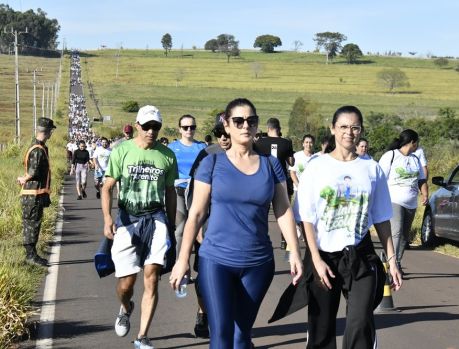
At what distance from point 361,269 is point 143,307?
2219mm

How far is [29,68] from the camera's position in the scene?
15375cm

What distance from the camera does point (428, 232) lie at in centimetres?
1562

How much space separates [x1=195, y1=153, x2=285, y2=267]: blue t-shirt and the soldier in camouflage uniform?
7009mm

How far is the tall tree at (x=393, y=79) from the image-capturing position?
131 metres

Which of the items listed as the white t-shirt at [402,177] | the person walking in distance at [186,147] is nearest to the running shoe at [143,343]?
the person walking in distance at [186,147]

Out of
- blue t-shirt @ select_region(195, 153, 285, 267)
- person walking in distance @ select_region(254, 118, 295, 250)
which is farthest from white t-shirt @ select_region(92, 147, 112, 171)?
blue t-shirt @ select_region(195, 153, 285, 267)

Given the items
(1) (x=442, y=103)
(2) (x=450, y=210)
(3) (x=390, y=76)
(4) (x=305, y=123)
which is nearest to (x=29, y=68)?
(3) (x=390, y=76)

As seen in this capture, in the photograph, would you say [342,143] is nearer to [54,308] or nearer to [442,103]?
[54,308]

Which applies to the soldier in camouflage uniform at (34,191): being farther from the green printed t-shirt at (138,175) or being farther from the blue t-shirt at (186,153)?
the green printed t-shirt at (138,175)

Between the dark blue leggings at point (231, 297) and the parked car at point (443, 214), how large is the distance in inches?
367

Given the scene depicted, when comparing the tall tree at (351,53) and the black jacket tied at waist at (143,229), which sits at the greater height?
the black jacket tied at waist at (143,229)

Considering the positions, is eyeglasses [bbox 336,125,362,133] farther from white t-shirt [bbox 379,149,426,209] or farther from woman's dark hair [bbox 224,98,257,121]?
white t-shirt [bbox 379,149,426,209]

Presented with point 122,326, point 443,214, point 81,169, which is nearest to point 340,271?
point 122,326

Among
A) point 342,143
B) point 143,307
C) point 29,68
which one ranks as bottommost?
point 29,68
